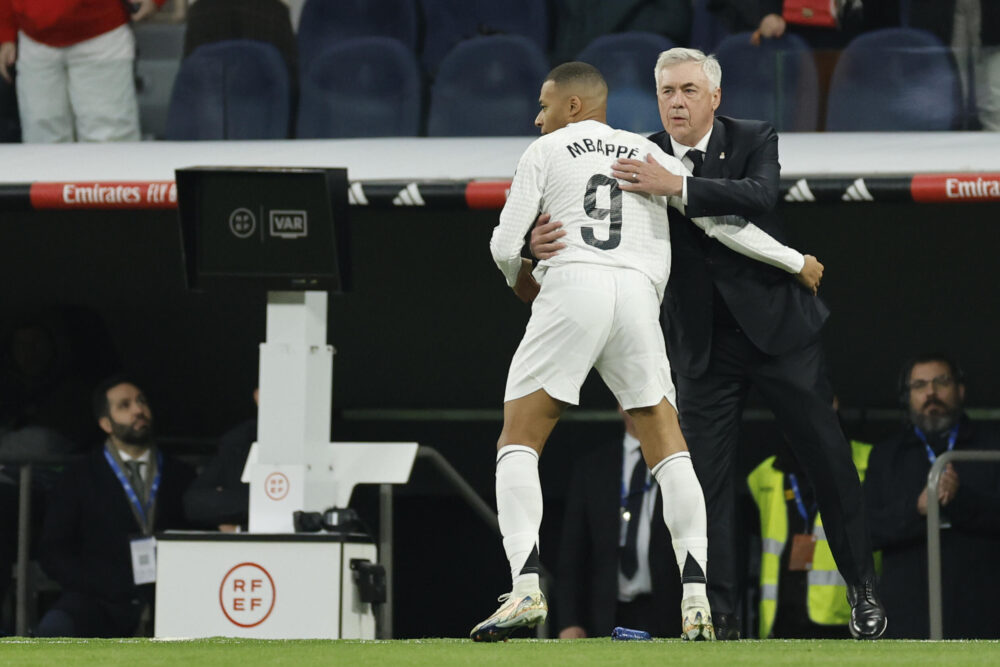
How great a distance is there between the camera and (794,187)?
7246 mm

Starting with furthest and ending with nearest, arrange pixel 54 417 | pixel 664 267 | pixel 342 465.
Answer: pixel 54 417 → pixel 342 465 → pixel 664 267

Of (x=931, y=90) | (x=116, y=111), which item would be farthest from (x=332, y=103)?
(x=931, y=90)

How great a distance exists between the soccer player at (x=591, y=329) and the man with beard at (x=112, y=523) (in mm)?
3446

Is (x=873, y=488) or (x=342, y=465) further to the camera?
(x=873, y=488)

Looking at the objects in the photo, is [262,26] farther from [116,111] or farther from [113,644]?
[113,644]

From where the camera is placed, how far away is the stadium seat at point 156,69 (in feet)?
27.6

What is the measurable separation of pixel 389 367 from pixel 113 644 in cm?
518

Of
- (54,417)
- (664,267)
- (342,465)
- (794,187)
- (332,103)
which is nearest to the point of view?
(664,267)

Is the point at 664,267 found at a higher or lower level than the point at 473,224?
lower

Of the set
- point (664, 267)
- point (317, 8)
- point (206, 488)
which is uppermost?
point (317, 8)

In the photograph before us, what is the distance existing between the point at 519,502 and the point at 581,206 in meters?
0.86

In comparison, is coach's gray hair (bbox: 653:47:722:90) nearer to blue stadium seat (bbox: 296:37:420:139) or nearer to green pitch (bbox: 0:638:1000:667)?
green pitch (bbox: 0:638:1000:667)

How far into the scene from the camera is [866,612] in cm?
514

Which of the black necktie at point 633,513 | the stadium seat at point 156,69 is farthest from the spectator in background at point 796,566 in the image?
the stadium seat at point 156,69
